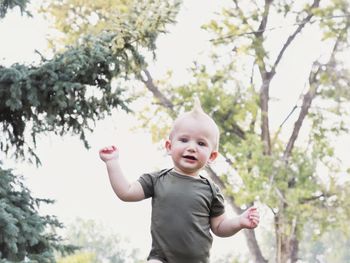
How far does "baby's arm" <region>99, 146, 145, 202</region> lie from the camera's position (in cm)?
204

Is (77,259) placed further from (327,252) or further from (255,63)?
(327,252)

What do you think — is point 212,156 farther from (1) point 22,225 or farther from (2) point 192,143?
(1) point 22,225

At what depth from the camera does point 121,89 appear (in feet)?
18.3

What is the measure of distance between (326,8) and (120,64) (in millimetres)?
6315

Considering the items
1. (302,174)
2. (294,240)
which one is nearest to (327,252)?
(294,240)

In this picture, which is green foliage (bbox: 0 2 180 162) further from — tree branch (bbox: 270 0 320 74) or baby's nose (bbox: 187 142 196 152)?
tree branch (bbox: 270 0 320 74)

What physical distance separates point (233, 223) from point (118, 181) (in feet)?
1.18

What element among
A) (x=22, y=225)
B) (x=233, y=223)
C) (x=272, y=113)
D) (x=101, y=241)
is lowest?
(x=233, y=223)

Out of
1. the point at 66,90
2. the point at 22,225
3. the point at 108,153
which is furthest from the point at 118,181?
the point at 22,225

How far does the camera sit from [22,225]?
17.5 feet

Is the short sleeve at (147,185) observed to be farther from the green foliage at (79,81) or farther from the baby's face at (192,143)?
the green foliage at (79,81)

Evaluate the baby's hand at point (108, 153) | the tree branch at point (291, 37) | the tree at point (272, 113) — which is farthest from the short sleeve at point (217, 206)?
the tree branch at point (291, 37)

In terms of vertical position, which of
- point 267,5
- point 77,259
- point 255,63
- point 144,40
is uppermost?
point 267,5

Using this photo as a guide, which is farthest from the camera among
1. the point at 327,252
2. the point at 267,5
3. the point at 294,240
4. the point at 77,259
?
the point at 327,252
